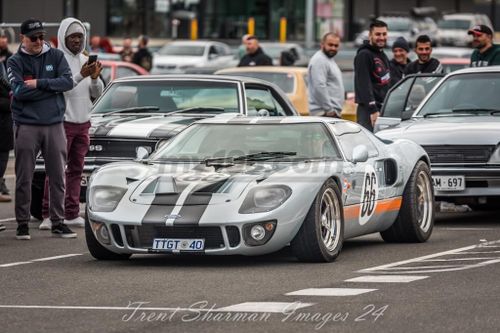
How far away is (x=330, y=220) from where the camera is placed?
38.2 feet

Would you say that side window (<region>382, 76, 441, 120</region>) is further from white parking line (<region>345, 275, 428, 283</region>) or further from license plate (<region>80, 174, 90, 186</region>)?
white parking line (<region>345, 275, 428, 283</region>)

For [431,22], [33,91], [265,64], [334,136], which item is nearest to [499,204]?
[334,136]

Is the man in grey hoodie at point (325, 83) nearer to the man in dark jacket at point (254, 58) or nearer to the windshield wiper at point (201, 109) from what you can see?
the windshield wiper at point (201, 109)

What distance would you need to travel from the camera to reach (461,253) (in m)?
12.1

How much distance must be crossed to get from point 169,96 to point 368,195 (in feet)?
15.2

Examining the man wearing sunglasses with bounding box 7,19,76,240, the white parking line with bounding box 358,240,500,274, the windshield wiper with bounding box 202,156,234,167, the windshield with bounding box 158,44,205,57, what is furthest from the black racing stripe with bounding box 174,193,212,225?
the windshield with bounding box 158,44,205,57

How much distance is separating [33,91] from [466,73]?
5347 millimetres

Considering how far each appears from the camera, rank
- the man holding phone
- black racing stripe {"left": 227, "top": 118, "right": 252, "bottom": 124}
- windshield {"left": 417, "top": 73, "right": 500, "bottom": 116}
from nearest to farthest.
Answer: black racing stripe {"left": 227, "top": 118, "right": 252, "bottom": 124} → the man holding phone → windshield {"left": 417, "top": 73, "right": 500, "bottom": 116}

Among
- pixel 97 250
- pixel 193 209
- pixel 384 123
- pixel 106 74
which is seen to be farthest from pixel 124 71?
pixel 193 209

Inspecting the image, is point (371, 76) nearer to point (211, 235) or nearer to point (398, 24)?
point (211, 235)

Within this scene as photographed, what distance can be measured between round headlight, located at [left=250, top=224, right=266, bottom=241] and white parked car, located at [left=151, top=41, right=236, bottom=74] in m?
37.5

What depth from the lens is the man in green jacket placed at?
19078mm

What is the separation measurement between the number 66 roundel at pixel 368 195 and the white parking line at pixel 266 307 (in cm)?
320

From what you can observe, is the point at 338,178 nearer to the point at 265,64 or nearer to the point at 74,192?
the point at 74,192
